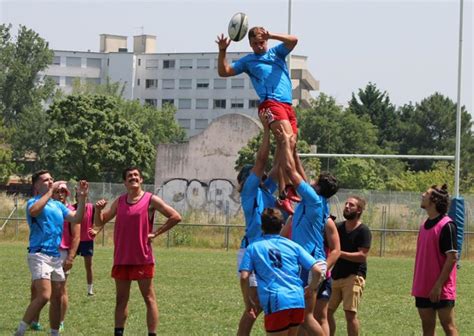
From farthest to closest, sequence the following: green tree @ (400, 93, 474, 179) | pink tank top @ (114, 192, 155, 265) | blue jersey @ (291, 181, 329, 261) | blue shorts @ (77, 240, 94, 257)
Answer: green tree @ (400, 93, 474, 179)
blue shorts @ (77, 240, 94, 257)
pink tank top @ (114, 192, 155, 265)
blue jersey @ (291, 181, 329, 261)

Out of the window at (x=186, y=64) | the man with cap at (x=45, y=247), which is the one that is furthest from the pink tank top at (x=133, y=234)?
the window at (x=186, y=64)

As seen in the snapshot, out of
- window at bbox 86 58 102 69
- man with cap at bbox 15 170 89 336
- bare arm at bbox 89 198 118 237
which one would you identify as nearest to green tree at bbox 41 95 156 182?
man with cap at bbox 15 170 89 336

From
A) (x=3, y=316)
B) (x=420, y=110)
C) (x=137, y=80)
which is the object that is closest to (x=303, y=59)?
(x=137, y=80)

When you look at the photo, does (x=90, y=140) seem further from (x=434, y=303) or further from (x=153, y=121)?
(x=434, y=303)

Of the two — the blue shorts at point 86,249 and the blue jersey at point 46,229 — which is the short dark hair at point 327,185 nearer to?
the blue jersey at point 46,229

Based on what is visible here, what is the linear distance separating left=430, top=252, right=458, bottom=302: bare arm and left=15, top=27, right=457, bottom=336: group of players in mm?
11

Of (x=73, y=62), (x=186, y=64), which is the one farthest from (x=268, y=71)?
(x=73, y=62)

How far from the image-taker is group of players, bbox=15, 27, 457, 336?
10570 millimetres

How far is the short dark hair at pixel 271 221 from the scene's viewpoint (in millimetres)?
10516

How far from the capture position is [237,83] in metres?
142

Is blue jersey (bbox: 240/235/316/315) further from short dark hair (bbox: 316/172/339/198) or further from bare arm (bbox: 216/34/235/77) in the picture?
bare arm (bbox: 216/34/235/77)

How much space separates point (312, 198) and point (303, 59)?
133 meters

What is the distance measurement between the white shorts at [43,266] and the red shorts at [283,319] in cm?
438

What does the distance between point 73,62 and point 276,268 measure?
462ft
